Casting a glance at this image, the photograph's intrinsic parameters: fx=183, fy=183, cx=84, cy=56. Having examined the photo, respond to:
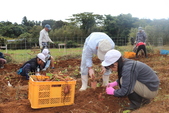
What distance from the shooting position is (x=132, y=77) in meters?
2.36

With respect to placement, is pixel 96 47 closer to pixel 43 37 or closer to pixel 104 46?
Result: pixel 104 46

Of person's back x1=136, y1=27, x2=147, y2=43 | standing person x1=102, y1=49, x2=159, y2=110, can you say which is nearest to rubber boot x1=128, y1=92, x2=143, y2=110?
standing person x1=102, y1=49, x2=159, y2=110

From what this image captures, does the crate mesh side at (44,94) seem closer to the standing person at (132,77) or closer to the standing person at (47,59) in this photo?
the standing person at (132,77)

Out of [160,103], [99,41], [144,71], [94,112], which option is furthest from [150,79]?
[99,41]

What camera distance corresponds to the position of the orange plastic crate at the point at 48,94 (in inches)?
99.1

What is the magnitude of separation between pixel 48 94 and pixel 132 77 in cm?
119

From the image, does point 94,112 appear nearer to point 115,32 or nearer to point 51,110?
point 51,110

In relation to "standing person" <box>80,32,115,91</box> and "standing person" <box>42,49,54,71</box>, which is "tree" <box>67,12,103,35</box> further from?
"standing person" <box>80,32,115,91</box>

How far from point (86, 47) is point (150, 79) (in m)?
1.37

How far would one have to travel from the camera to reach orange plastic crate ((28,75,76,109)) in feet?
8.26

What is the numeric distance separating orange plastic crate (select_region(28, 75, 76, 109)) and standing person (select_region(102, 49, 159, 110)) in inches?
27.9

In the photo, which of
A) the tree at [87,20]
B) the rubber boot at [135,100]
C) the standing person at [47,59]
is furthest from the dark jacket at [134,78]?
the tree at [87,20]

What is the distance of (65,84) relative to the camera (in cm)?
268

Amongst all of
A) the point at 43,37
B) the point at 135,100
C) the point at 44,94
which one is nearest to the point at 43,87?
the point at 44,94
